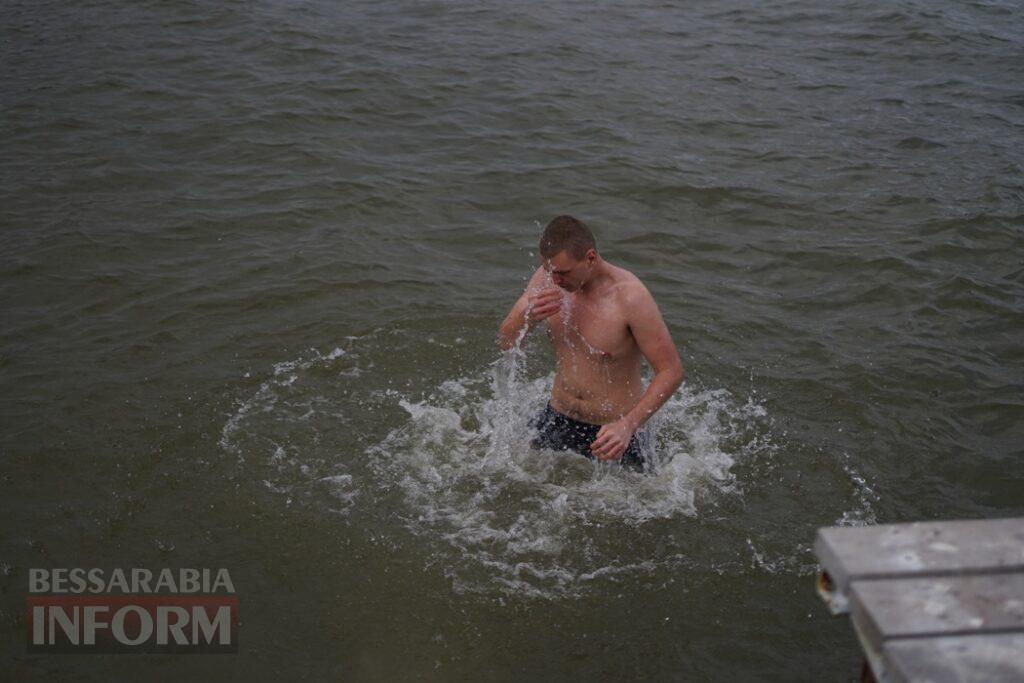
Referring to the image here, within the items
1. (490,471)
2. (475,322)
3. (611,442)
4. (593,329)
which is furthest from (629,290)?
(475,322)

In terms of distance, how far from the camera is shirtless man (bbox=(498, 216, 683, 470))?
479 cm

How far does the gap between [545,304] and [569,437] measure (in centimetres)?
95

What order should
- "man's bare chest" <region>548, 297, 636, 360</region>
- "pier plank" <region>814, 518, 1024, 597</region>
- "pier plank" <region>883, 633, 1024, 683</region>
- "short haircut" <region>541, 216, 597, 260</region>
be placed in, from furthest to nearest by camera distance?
1. "man's bare chest" <region>548, 297, 636, 360</region>
2. "short haircut" <region>541, 216, 597, 260</region>
3. "pier plank" <region>814, 518, 1024, 597</region>
4. "pier plank" <region>883, 633, 1024, 683</region>

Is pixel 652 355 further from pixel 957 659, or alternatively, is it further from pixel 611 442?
pixel 957 659

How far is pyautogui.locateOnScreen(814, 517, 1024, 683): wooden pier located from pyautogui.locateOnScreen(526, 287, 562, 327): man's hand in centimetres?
244

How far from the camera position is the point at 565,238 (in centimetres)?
474

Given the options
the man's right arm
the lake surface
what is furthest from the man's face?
the lake surface

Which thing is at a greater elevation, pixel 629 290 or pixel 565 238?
pixel 565 238

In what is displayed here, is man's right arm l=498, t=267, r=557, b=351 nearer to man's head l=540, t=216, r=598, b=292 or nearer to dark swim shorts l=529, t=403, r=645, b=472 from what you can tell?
man's head l=540, t=216, r=598, b=292

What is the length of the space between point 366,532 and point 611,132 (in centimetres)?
593

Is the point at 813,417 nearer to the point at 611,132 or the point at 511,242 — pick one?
the point at 511,242

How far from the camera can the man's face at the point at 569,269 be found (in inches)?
188

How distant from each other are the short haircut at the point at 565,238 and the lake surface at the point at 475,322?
4.53ft

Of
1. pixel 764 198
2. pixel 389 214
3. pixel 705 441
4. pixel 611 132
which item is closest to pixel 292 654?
pixel 705 441
